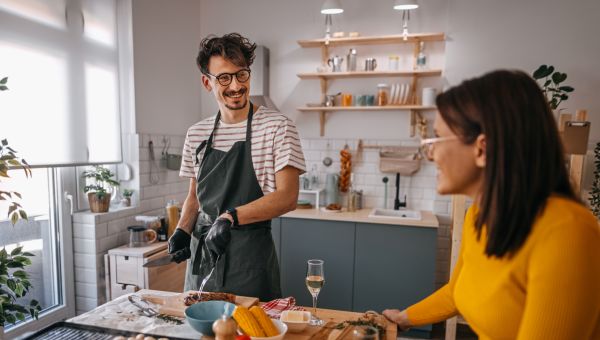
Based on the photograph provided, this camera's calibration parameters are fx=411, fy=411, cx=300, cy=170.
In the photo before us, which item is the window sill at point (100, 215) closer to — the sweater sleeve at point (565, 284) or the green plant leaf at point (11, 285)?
the green plant leaf at point (11, 285)

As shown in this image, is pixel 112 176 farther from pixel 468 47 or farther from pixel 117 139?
pixel 468 47

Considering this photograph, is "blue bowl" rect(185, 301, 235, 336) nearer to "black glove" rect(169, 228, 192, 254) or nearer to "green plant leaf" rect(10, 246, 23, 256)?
"black glove" rect(169, 228, 192, 254)

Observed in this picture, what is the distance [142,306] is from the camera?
1380 mm

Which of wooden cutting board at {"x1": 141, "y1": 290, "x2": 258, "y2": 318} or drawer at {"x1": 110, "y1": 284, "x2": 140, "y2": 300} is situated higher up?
wooden cutting board at {"x1": 141, "y1": 290, "x2": 258, "y2": 318}

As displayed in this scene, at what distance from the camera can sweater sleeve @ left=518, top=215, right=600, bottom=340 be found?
809 millimetres

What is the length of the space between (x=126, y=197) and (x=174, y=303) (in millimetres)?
1976

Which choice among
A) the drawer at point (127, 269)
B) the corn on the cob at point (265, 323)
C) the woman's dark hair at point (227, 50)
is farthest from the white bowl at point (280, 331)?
the drawer at point (127, 269)

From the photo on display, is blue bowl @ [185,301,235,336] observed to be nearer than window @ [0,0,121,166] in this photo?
Yes

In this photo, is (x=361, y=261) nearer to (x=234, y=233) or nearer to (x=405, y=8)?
(x=234, y=233)

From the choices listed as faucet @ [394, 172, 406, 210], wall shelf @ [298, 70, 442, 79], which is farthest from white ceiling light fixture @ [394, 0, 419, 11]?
faucet @ [394, 172, 406, 210]

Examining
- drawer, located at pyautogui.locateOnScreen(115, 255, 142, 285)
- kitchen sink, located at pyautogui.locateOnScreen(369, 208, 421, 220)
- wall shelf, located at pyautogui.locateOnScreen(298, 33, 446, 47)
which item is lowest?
drawer, located at pyautogui.locateOnScreen(115, 255, 142, 285)

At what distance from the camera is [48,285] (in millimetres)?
2729

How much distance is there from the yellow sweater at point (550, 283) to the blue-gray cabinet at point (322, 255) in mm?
2307

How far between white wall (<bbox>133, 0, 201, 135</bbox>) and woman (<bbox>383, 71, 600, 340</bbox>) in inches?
110
